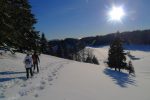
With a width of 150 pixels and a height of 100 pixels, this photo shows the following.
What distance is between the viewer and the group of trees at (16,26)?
51.9ft

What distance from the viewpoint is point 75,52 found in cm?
12681

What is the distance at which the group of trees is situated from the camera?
1583 cm

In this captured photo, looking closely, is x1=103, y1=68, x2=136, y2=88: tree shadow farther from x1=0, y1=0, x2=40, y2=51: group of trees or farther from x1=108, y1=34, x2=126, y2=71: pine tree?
x1=108, y1=34, x2=126, y2=71: pine tree

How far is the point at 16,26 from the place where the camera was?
2059 cm

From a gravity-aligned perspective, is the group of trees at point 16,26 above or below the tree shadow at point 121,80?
above

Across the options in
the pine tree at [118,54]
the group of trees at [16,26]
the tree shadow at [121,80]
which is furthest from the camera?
the pine tree at [118,54]

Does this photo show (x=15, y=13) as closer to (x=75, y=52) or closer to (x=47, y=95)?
(x=47, y=95)

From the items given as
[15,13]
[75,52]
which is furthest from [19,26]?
[75,52]

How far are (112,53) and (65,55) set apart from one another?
57370 millimetres

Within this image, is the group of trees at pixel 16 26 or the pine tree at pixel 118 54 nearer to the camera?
the group of trees at pixel 16 26

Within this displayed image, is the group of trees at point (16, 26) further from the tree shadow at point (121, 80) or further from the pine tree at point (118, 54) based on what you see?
the pine tree at point (118, 54)

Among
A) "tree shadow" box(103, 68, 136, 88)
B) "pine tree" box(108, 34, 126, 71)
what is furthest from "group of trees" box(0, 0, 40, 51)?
"pine tree" box(108, 34, 126, 71)

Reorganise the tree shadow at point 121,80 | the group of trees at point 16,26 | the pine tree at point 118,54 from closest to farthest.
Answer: the group of trees at point 16,26
the tree shadow at point 121,80
the pine tree at point 118,54

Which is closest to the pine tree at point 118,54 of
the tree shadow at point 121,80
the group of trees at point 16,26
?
the tree shadow at point 121,80
